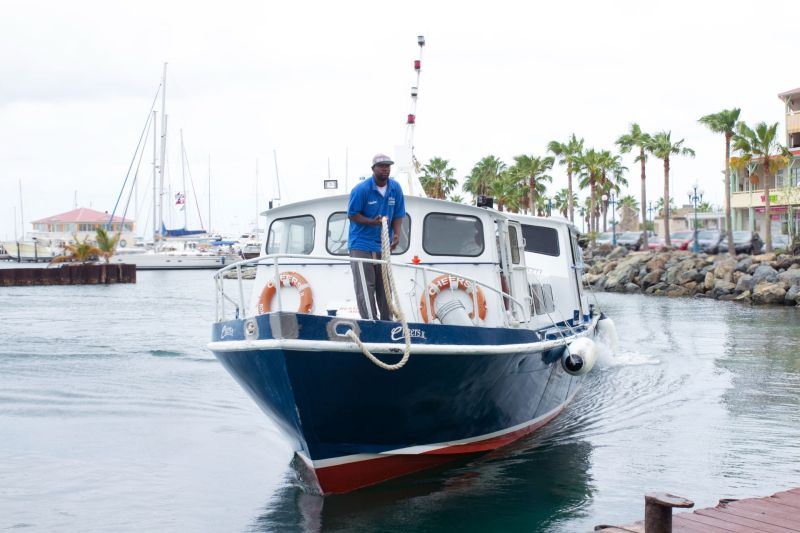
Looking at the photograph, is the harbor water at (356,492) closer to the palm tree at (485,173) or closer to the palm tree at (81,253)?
the palm tree at (81,253)

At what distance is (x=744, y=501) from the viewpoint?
292 inches

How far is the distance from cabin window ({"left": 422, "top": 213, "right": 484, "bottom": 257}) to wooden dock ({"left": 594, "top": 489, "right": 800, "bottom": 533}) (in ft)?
13.6

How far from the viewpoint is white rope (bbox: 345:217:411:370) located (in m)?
8.03

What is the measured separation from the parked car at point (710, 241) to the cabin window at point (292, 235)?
139 feet

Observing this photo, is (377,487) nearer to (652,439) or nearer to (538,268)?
(652,439)

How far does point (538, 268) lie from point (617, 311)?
63.5ft

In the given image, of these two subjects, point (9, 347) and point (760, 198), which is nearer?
point (9, 347)

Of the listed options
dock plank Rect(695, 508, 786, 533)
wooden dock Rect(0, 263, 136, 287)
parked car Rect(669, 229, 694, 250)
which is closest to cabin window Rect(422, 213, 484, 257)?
dock plank Rect(695, 508, 786, 533)

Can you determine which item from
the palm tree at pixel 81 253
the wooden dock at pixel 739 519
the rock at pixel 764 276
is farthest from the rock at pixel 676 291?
the palm tree at pixel 81 253

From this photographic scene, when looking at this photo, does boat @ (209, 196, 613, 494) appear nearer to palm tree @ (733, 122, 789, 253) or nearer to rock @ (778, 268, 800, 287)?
rock @ (778, 268, 800, 287)

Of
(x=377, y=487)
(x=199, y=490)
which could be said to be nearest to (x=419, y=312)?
(x=377, y=487)

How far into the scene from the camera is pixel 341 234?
10.4m

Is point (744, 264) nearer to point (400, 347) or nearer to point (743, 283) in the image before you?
point (743, 283)

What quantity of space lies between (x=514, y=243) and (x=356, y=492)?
152 inches
